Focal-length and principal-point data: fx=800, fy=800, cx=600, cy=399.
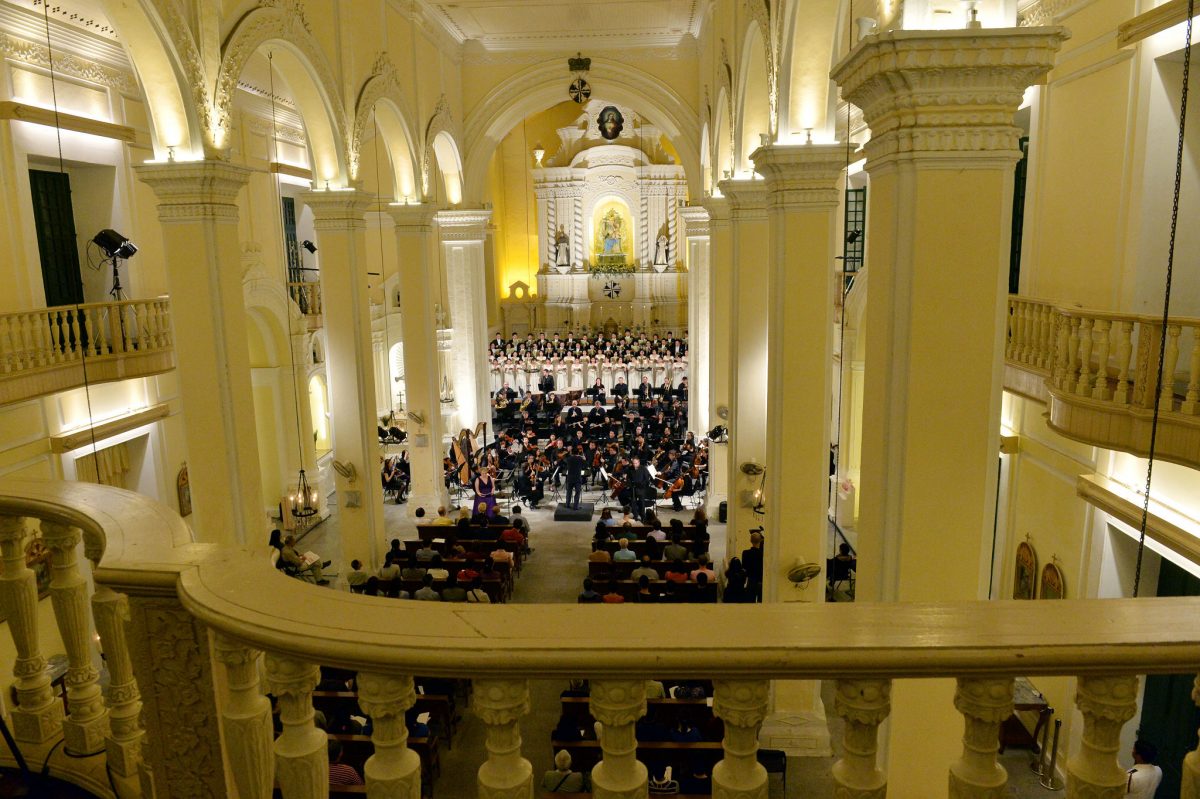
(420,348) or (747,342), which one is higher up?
(747,342)

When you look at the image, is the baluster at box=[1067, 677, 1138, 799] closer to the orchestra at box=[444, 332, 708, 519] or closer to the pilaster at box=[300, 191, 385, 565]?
the pilaster at box=[300, 191, 385, 565]

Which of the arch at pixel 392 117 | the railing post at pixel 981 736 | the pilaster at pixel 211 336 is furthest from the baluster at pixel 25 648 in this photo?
the arch at pixel 392 117

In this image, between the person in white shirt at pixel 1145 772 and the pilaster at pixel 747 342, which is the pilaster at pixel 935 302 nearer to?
the person in white shirt at pixel 1145 772

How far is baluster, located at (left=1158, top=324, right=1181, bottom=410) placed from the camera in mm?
5043

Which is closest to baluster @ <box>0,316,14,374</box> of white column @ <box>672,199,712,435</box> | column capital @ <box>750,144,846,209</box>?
column capital @ <box>750,144,846,209</box>

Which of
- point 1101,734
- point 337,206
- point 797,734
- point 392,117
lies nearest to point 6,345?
point 337,206

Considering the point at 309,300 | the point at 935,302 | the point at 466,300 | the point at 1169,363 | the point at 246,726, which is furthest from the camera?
the point at 466,300

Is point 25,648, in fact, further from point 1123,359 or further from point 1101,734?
point 1123,359

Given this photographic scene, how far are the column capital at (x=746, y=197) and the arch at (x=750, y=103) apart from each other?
0.17m

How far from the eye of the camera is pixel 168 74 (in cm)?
736

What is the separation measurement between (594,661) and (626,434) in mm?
17466

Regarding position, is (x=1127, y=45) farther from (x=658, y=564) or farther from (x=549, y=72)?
(x=549, y=72)

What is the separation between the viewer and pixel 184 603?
167cm

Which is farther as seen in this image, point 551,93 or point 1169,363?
point 551,93
